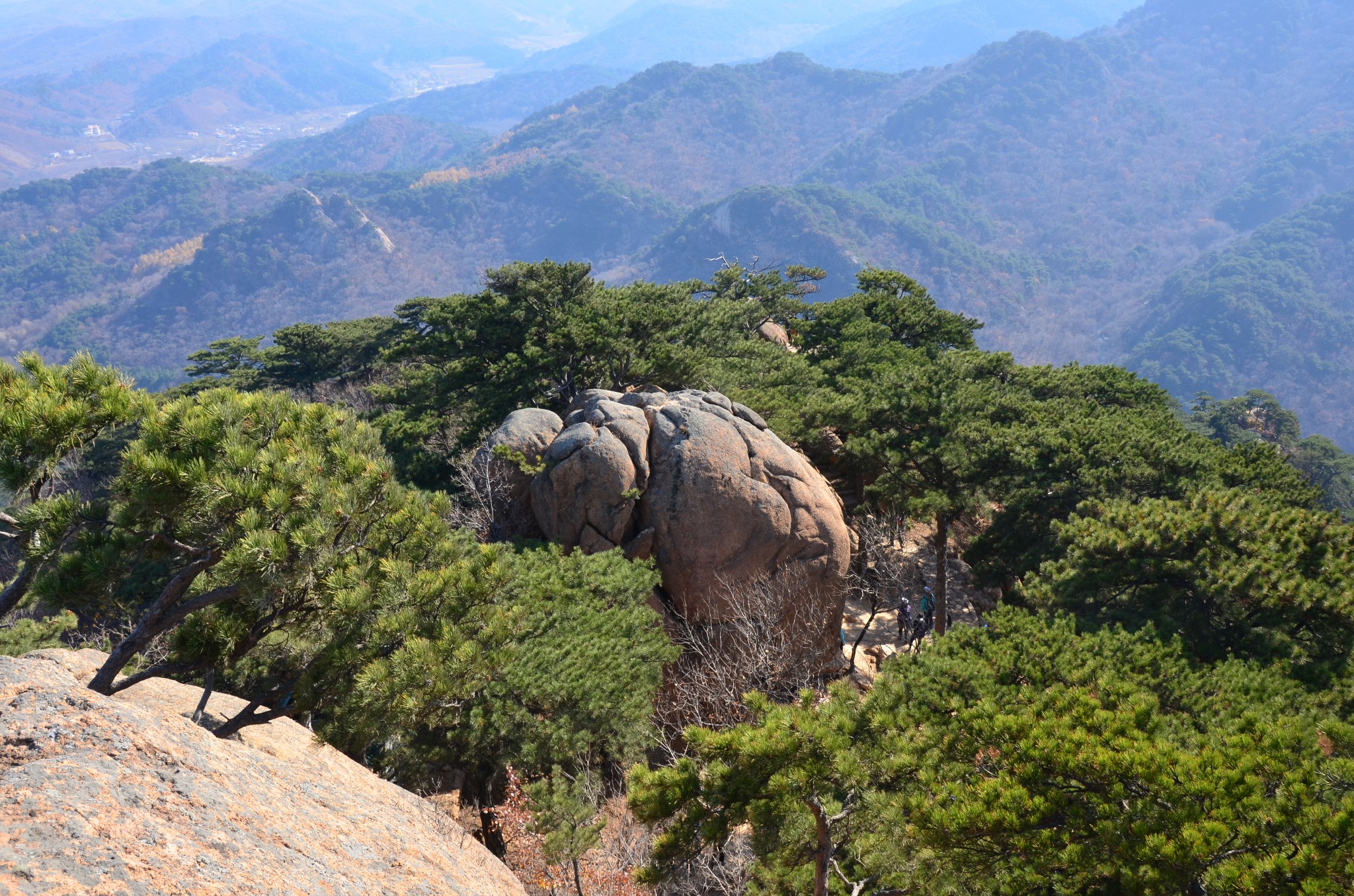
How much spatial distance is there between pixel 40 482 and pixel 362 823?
160 inches

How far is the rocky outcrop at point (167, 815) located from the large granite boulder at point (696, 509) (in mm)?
9712

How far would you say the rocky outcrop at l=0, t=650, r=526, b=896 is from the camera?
14.4ft

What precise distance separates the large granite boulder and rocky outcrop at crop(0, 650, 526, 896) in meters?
9.71

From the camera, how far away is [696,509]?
17.1 m

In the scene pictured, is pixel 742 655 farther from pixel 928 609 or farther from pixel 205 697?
pixel 205 697

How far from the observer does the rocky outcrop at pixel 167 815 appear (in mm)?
4395

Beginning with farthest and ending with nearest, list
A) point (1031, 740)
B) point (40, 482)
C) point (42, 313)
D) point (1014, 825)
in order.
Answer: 1. point (42, 313)
2. point (1031, 740)
3. point (1014, 825)
4. point (40, 482)

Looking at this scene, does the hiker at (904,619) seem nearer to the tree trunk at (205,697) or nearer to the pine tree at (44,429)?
the tree trunk at (205,697)

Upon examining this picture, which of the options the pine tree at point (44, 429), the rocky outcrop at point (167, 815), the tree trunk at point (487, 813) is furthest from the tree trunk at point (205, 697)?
the tree trunk at point (487, 813)

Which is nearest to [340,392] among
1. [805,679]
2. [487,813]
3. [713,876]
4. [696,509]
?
[696,509]

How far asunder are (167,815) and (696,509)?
12.7 meters

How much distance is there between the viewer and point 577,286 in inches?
1040

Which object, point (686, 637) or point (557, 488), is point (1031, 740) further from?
point (557, 488)

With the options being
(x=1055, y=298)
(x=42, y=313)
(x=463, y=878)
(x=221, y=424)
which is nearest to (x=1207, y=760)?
(x=463, y=878)
